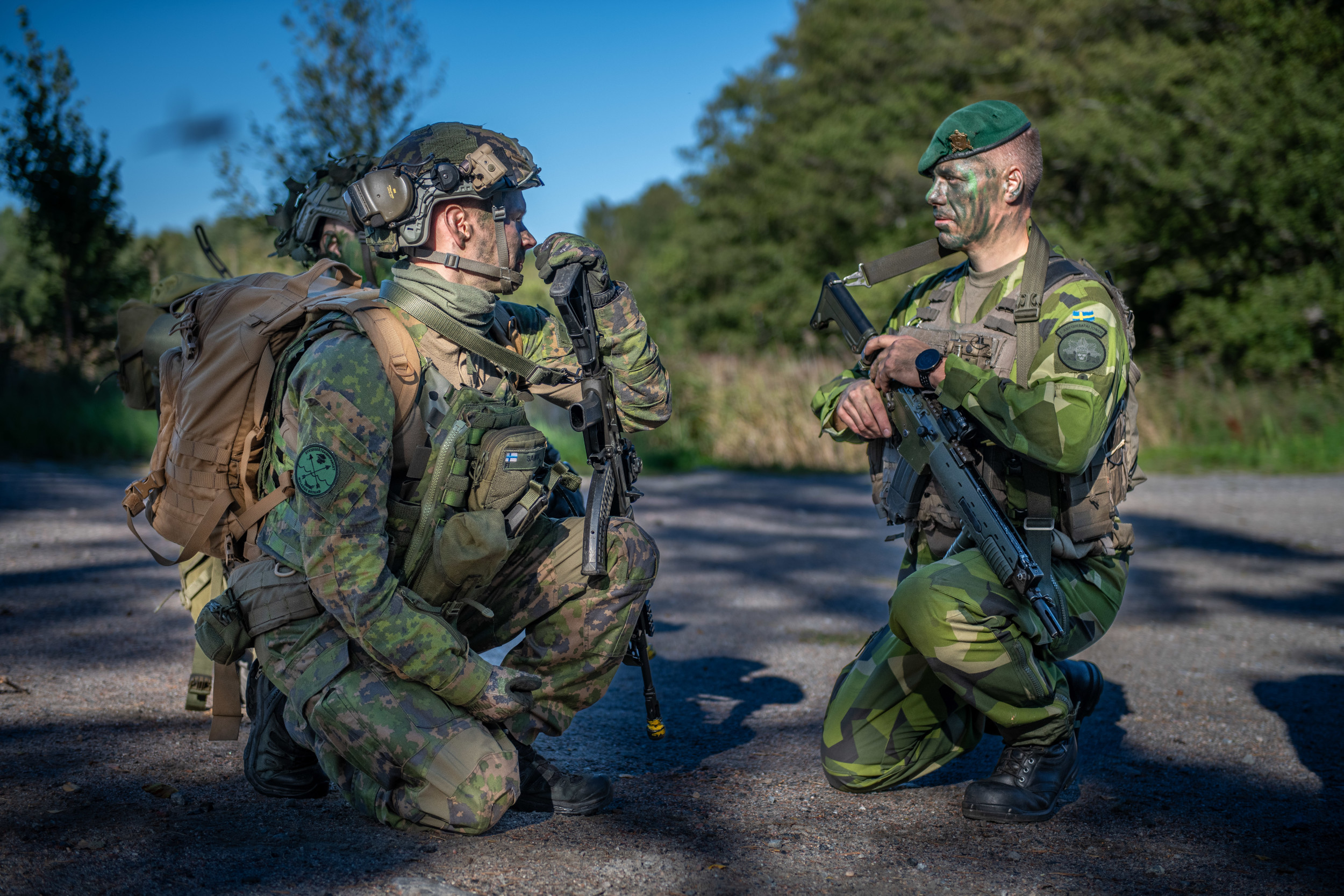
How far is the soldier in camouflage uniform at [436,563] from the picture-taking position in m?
2.86

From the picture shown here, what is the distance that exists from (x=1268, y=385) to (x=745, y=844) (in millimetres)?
15667

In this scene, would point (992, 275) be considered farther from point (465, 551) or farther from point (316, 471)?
point (316, 471)

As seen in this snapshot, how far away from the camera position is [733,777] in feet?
11.9

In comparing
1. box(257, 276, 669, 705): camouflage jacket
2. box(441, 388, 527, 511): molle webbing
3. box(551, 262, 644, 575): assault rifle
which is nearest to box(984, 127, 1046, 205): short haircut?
box(551, 262, 644, 575): assault rifle

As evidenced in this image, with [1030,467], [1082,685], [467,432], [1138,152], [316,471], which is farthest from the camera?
[1138,152]

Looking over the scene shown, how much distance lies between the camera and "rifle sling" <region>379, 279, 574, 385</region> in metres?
3.13

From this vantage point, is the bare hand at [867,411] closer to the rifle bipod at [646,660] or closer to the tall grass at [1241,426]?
the rifle bipod at [646,660]

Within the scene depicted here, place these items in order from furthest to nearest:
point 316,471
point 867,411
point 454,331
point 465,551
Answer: point 867,411 → point 454,331 → point 465,551 → point 316,471

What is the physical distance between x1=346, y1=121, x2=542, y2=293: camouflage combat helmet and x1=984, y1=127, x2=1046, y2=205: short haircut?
1548 millimetres

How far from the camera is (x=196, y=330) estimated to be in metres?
Result: 3.37

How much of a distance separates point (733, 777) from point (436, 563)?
131cm

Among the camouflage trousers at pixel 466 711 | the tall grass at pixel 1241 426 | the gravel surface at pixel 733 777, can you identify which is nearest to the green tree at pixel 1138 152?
the tall grass at pixel 1241 426

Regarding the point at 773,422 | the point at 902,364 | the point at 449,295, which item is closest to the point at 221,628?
the point at 449,295

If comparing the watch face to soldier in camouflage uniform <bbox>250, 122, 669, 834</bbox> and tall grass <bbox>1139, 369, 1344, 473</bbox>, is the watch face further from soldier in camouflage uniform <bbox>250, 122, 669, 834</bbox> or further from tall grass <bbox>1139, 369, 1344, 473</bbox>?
tall grass <bbox>1139, 369, 1344, 473</bbox>
